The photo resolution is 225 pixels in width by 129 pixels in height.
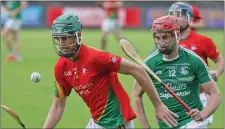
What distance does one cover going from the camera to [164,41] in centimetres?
612

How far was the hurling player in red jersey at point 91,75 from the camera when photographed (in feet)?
18.6

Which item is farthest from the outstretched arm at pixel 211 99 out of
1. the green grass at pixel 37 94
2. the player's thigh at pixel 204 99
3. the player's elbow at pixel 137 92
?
the green grass at pixel 37 94

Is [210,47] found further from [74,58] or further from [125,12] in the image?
[125,12]

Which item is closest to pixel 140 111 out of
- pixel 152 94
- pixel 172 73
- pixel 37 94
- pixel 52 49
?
pixel 172 73

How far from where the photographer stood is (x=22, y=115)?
10.8 m

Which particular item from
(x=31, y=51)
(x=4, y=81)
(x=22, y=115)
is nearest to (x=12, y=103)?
(x=22, y=115)

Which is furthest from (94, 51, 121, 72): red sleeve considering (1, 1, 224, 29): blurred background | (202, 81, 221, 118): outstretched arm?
(1, 1, 224, 29): blurred background

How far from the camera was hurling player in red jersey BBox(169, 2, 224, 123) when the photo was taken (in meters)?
7.53

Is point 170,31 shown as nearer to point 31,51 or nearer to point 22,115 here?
point 22,115

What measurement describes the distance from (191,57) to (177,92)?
389mm

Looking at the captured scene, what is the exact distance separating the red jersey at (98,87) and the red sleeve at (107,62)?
0.05m

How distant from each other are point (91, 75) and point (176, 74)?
100 cm

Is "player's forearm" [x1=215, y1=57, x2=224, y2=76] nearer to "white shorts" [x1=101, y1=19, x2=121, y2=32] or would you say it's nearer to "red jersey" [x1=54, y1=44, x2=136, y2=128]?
"red jersey" [x1=54, y1=44, x2=136, y2=128]

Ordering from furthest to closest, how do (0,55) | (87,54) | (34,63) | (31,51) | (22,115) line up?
(31,51) → (0,55) → (34,63) → (22,115) → (87,54)
